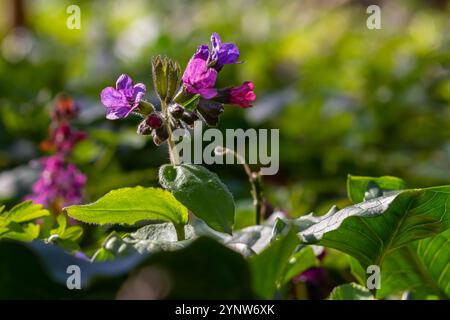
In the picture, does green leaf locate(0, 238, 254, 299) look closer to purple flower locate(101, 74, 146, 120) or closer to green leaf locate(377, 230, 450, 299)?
purple flower locate(101, 74, 146, 120)

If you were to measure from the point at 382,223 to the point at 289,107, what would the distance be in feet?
7.17

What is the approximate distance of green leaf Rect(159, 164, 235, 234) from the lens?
135 centimetres

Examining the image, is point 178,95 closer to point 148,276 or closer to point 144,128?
point 144,128

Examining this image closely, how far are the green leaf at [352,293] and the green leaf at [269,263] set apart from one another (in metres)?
0.21

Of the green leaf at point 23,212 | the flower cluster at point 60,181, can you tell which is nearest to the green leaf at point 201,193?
the green leaf at point 23,212

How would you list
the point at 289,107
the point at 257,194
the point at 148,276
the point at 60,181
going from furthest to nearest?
1. the point at 289,107
2. the point at 60,181
3. the point at 257,194
4. the point at 148,276

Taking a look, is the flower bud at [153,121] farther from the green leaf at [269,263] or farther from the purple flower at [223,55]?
the green leaf at [269,263]

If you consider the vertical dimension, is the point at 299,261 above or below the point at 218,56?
below

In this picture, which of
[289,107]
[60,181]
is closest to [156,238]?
[60,181]

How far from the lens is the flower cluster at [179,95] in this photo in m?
1.44

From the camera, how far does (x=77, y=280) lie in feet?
4.00

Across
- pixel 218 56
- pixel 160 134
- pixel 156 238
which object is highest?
pixel 218 56

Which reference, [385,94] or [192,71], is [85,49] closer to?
[385,94]

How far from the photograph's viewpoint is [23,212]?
1438mm
